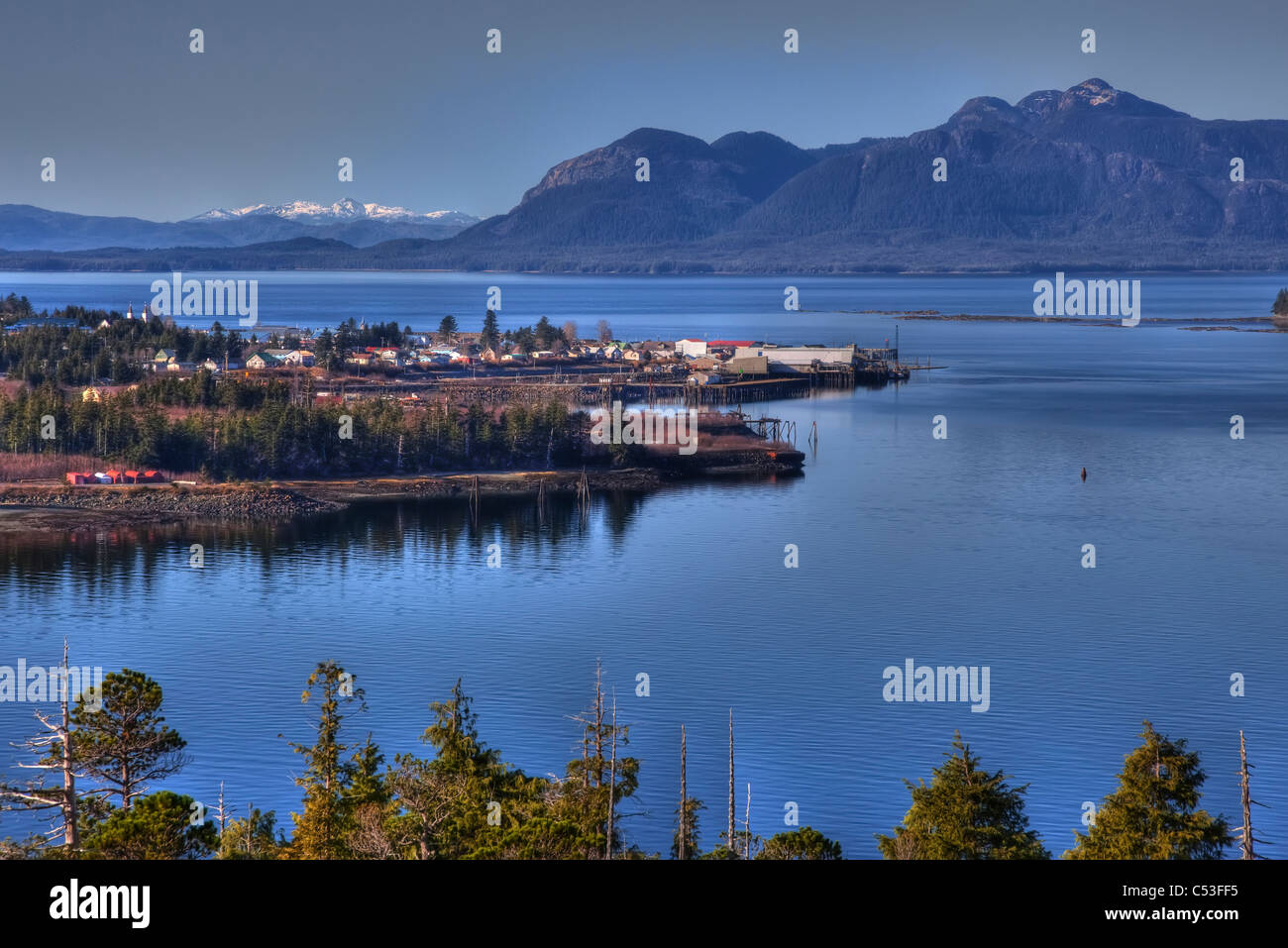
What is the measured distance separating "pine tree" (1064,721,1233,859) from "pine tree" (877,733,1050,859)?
0.45m

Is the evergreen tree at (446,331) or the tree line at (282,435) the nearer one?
the tree line at (282,435)

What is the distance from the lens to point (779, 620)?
2067cm

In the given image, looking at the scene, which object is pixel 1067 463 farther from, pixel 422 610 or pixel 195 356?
pixel 195 356

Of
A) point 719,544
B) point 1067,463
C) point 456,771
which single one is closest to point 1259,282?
point 1067,463

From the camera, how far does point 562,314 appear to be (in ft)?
344

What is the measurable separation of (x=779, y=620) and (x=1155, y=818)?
1119 centimetres

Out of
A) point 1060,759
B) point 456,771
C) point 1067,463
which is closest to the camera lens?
point 456,771

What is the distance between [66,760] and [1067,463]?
31442 millimetres

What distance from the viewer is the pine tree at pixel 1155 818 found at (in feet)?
30.5

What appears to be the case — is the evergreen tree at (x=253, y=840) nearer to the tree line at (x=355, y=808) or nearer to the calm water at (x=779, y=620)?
the tree line at (x=355, y=808)

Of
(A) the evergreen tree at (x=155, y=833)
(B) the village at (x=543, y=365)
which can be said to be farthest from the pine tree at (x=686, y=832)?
(B) the village at (x=543, y=365)

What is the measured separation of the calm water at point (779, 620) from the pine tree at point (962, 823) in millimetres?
1934
